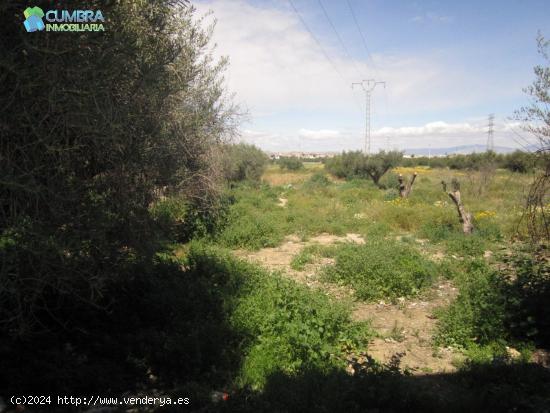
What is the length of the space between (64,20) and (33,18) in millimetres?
267

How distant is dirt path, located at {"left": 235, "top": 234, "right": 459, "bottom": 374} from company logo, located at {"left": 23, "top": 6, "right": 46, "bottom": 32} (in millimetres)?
4346

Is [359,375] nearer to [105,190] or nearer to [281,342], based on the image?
[281,342]

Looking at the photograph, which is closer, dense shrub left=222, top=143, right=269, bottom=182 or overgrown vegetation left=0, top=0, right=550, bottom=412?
overgrown vegetation left=0, top=0, right=550, bottom=412

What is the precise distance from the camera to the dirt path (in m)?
4.26

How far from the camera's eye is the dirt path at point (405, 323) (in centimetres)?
426

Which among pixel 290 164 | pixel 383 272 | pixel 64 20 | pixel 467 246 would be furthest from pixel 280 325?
pixel 290 164

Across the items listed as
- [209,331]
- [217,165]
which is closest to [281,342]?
[209,331]

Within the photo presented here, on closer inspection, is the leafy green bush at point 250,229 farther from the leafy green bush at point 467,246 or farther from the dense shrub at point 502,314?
the dense shrub at point 502,314

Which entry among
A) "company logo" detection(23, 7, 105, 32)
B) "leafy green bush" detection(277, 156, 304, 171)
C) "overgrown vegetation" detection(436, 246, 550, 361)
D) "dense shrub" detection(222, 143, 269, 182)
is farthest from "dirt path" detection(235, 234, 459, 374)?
"leafy green bush" detection(277, 156, 304, 171)

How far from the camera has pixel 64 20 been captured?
111 inches

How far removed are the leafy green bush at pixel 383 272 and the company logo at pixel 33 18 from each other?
559 cm

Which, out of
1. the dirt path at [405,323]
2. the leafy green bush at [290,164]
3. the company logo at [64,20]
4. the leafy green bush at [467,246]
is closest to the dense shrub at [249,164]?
the leafy green bush at [467,246]

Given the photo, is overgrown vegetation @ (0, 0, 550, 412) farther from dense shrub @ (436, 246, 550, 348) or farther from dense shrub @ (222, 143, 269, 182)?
dense shrub @ (222, 143, 269, 182)

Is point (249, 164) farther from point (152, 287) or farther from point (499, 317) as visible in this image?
point (499, 317)
